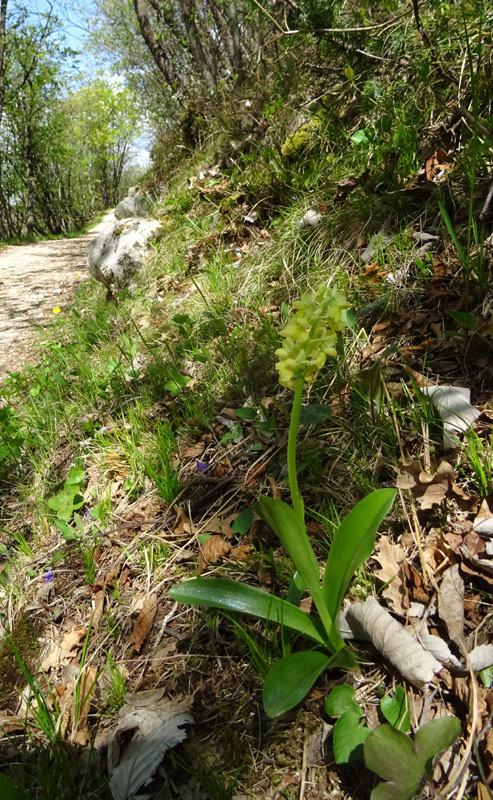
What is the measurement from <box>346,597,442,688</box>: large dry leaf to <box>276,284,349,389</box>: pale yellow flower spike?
0.63 m

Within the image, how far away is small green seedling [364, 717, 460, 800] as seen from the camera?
783 millimetres

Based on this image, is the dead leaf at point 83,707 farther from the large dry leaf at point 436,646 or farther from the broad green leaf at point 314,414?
the broad green leaf at point 314,414

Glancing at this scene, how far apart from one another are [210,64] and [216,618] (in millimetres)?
6940

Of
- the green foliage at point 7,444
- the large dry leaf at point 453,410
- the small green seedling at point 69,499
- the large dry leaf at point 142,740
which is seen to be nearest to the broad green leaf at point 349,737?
the large dry leaf at point 142,740

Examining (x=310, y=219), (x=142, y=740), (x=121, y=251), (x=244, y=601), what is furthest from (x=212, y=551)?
(x=121, y=251)

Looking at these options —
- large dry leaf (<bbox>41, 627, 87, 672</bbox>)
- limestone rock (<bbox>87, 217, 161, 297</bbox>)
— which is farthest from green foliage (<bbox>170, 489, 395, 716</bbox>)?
limestone rock (<bbox>87, 217, 161, 297</bbox>)

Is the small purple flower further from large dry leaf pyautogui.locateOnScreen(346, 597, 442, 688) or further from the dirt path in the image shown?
the dirt path

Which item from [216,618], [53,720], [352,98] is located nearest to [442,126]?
[352,98]

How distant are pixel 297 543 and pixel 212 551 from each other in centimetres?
56

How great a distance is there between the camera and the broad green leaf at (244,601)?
104 centimetres

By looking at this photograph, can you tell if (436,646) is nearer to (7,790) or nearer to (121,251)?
(7,790)

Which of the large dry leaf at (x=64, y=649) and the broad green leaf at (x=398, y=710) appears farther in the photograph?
the large dry leaf at (x=64, y=649)

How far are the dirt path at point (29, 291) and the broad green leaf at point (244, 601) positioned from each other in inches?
134

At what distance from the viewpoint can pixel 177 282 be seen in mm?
3578
